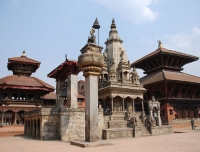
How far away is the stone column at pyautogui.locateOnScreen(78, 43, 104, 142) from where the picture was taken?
1267 cm

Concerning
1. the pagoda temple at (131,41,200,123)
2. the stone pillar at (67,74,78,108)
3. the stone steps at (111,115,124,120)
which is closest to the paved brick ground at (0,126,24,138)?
the stone pillar at (67,74,78,108)

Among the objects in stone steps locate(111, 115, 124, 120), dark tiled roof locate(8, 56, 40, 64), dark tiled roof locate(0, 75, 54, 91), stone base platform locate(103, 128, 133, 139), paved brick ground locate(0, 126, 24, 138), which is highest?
dark tiled roof locate(8, 56, 40, 64)

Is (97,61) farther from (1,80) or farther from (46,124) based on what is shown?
(1,80)

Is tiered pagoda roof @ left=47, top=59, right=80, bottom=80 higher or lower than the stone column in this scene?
higher

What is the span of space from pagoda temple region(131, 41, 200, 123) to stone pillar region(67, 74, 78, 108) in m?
17.0

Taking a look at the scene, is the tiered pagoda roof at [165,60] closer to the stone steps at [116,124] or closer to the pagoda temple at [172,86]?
the pagoda temple at [172,86]

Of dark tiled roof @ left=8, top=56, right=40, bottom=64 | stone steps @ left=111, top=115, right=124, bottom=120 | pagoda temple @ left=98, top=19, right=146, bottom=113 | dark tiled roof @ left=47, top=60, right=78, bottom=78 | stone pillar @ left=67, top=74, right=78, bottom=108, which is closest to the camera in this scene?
stone pillar @ left=67, top=74, right=78, bottom=108

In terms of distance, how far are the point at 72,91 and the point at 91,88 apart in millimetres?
6831

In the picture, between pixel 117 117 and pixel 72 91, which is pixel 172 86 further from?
pixel 72 91

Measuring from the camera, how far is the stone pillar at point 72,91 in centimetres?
1960

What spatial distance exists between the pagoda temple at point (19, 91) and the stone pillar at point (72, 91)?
13286 mm

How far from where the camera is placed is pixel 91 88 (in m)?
13.2

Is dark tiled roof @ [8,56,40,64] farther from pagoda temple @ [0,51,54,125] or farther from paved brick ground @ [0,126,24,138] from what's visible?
paved brick ground @ [0,126,24,138]

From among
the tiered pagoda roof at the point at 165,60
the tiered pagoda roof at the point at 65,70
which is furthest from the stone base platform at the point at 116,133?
the tiered pagoda roof at the point at 165,60
